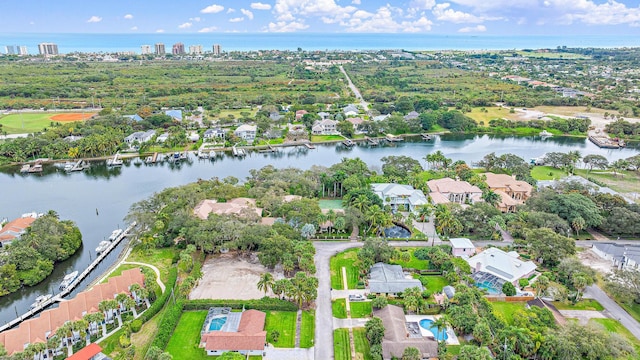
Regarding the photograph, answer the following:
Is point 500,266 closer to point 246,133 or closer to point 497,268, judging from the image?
point 497,268

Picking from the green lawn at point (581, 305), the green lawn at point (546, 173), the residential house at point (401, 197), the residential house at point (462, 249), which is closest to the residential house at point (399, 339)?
the residential house at point (462, 249)

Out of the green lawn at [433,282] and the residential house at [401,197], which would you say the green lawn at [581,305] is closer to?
the green lawn at [433,282]

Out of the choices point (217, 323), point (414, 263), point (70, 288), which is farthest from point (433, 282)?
point (70, 288)

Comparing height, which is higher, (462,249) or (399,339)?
(462,249)

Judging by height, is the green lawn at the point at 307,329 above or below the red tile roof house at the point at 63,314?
below

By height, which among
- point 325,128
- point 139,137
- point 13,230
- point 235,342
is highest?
point 325,128

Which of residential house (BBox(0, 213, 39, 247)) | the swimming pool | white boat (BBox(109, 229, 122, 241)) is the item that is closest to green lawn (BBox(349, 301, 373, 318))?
the swimming pool
